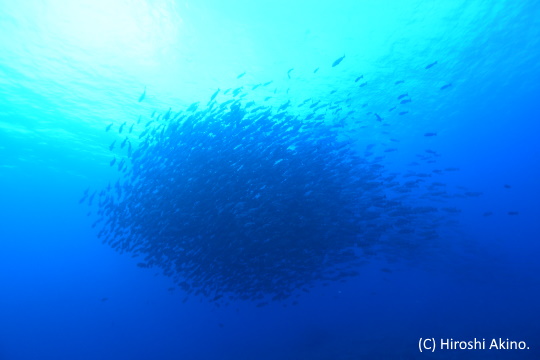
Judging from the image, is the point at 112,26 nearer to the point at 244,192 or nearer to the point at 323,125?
the point at 244,192

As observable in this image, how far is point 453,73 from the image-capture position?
1465 centimetres

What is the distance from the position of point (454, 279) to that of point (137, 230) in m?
32.7

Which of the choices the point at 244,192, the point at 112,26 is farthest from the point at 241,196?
the point at 112,26

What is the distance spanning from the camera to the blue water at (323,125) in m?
11.0

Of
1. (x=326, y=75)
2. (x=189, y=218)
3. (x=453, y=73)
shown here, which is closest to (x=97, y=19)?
(x=189, y=218)

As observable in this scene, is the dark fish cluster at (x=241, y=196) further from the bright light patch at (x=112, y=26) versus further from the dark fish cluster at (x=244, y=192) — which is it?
the bright light patch at (x=112, y=26)

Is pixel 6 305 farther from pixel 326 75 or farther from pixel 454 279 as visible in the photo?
pixel 454 279

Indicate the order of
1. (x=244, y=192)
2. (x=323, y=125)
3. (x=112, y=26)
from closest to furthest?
(x=112, y=26) < (x=244, y=192) < (x=323, y=125)

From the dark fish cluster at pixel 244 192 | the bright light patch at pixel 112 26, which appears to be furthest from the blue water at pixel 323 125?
the dark fish cluster at pixel 244 192

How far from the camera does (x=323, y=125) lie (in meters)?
13.5

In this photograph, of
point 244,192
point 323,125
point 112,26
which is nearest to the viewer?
point 112,26

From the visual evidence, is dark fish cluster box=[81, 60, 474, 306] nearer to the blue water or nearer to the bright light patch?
the blue water

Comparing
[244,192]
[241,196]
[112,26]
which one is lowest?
[241,196]

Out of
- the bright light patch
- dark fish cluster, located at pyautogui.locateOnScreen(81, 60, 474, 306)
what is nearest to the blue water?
the bright light patch
